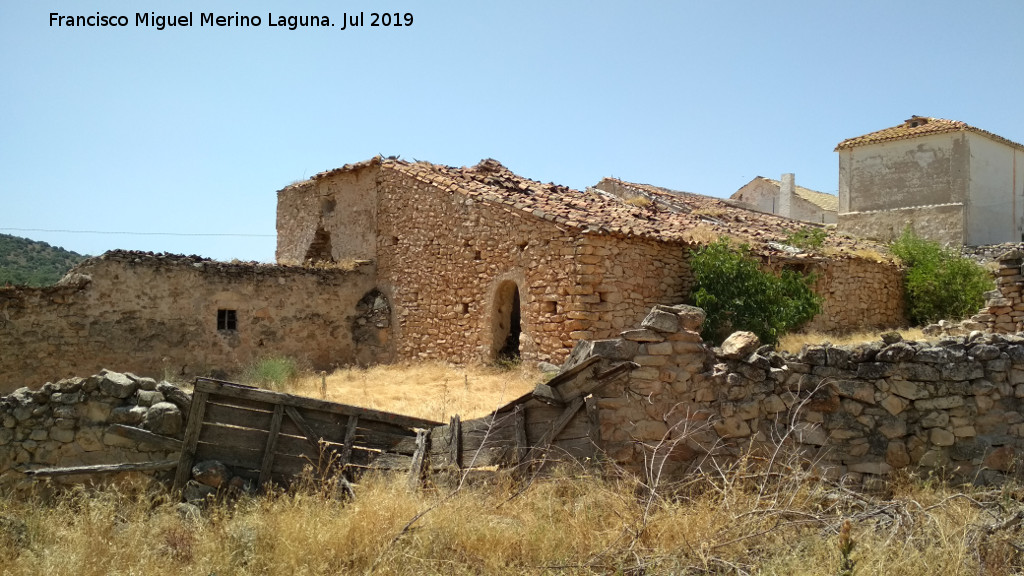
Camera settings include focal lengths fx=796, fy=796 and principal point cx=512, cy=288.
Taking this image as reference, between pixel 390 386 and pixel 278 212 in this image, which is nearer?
pixel 390 386

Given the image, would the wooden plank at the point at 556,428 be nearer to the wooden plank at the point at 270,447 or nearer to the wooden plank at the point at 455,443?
the wooden plank at the point at 455,443

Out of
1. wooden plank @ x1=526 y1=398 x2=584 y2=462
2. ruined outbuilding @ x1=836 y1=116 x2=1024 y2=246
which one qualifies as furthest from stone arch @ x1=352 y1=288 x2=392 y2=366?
ruined outbuilding @ x1=836 y1=116 x2=1024 y2=246

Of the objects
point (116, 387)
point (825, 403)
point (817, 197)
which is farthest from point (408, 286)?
point (817, 197)

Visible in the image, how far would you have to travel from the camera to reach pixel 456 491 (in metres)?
6.47

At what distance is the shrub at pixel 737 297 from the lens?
13641 millimetres

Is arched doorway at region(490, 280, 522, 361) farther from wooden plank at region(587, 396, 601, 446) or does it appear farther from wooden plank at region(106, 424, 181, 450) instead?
wooden plank at region(106, 424, 181, 450)

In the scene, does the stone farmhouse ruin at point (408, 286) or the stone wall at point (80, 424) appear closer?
the stone wall at point (80, 424)

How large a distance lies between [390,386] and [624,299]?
13.9 ft

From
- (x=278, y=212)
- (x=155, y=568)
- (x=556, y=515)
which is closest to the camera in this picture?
(x=155, y=568)

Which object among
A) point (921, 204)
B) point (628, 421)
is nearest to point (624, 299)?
point (628, 421)

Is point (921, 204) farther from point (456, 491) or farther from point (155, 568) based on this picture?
point (155, 568)

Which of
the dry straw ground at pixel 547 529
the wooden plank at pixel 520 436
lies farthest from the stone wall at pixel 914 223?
the wooden plank at pixel 520 436

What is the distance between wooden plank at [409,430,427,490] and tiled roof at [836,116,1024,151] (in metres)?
19.8

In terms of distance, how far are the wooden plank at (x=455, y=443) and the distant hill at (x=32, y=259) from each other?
2197 cm
